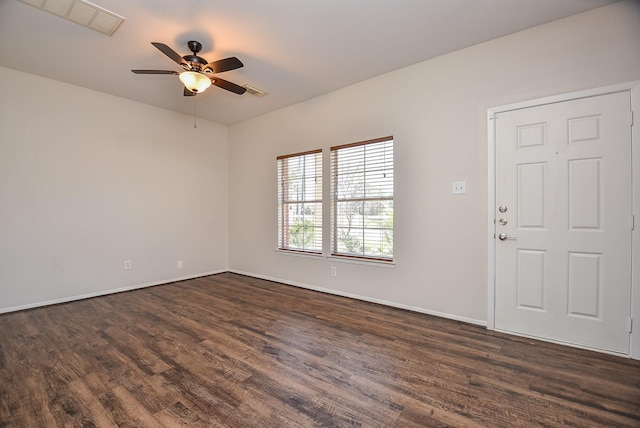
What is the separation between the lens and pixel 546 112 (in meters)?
2.51

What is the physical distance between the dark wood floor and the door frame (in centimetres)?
28

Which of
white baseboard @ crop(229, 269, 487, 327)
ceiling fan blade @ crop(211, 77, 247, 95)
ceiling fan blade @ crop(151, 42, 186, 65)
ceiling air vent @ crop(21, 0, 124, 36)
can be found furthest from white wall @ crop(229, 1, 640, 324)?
ceiling air vent @ crop(21, 0, 124, 36)

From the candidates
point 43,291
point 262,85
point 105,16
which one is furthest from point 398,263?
point 43,291

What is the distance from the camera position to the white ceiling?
2.30 m

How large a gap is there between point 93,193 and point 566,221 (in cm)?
559

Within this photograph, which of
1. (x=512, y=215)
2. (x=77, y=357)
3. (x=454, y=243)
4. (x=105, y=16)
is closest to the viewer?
(x=77, y=357)

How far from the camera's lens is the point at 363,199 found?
366 cm

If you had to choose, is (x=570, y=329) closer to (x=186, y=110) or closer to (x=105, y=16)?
(x=105, y=16)

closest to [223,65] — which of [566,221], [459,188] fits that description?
[459,188]

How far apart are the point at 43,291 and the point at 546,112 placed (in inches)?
236

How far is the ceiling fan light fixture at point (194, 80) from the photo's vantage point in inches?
106

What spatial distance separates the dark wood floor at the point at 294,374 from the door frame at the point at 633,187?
0.28 metres

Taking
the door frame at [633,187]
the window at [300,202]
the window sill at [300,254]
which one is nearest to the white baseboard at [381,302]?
the door frame at [633,187]

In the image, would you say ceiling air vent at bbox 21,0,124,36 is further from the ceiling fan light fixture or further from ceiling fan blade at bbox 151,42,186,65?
the ceiling fan light fixture
